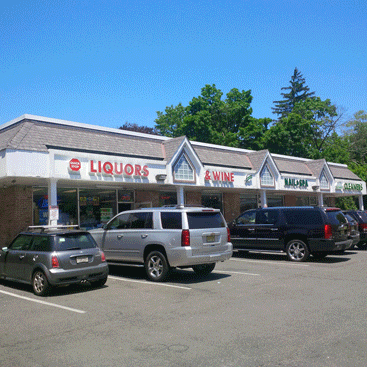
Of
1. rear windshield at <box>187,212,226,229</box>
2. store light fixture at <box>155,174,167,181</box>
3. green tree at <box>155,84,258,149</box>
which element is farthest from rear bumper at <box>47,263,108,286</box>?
green tree at <box>155,84,258,149</box>

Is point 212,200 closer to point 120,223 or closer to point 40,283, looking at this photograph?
point 120,223

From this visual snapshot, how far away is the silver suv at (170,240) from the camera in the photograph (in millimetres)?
10539

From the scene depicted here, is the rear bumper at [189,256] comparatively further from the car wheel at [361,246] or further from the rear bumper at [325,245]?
the car wheel at [361,246]

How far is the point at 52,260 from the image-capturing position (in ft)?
30.6

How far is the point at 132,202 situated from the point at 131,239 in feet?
33.5

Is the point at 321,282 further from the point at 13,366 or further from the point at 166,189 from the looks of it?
the point at 166,189

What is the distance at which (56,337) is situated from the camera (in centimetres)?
611

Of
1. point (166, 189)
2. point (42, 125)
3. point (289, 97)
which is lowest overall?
point (166, 189)

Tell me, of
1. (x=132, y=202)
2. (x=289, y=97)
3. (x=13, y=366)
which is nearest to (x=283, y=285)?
(x=13, y=366)

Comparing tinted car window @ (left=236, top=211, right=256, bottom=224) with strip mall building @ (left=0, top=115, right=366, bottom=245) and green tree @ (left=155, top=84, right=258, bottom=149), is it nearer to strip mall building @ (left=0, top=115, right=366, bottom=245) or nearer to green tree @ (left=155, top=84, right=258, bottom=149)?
strip mall building @ (left=0, top=115, right=366, bottom=245)

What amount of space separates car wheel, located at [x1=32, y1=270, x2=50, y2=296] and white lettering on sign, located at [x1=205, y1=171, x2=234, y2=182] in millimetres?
13063

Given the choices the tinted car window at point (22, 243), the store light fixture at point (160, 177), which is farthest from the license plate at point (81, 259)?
the store light fixture at point (160, 177)

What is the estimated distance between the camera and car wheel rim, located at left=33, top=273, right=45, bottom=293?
30.7ft

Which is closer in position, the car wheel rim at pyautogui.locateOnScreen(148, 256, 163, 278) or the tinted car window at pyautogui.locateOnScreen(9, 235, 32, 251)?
the tinted car window at pyautogui.locateOnScreen(9, 235, 32, 251)
